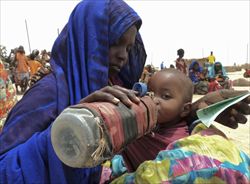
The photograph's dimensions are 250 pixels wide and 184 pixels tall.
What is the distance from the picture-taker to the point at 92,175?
61.1 inches

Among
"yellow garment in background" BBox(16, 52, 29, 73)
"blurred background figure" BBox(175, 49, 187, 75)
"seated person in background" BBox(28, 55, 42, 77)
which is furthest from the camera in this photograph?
"seated person in background" BBox(28, 55, 42, 77)

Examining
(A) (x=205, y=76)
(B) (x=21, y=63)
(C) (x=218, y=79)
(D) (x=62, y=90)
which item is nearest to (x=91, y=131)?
(D) (x=62, y=90)

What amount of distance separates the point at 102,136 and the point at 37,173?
0.47 meters

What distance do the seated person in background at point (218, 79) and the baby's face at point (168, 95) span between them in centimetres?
1142

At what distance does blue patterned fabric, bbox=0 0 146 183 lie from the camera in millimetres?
1377

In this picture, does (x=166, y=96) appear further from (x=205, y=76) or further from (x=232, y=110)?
(x=205, y=76)

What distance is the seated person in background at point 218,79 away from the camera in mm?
13288

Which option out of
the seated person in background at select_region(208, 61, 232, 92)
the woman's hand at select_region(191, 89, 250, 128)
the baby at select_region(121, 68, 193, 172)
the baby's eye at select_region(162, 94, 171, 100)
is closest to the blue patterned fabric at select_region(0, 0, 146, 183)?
the baby at select_region(121, 68, 193, 172)

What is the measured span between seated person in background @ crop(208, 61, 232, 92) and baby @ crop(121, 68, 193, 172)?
1139 cm

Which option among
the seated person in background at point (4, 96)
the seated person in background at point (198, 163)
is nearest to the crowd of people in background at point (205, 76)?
the seated person in background at point (4, 96)

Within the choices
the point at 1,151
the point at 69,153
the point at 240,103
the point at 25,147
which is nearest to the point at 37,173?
the point at 25,147

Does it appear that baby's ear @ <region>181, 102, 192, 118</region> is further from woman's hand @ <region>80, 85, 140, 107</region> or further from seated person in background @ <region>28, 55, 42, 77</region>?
seated person in background @ <region>28, 55, 42, 77</region>

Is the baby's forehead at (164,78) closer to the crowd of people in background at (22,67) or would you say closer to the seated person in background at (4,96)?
the seated person in background at (4,96)

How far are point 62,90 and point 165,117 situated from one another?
479 millimetres
